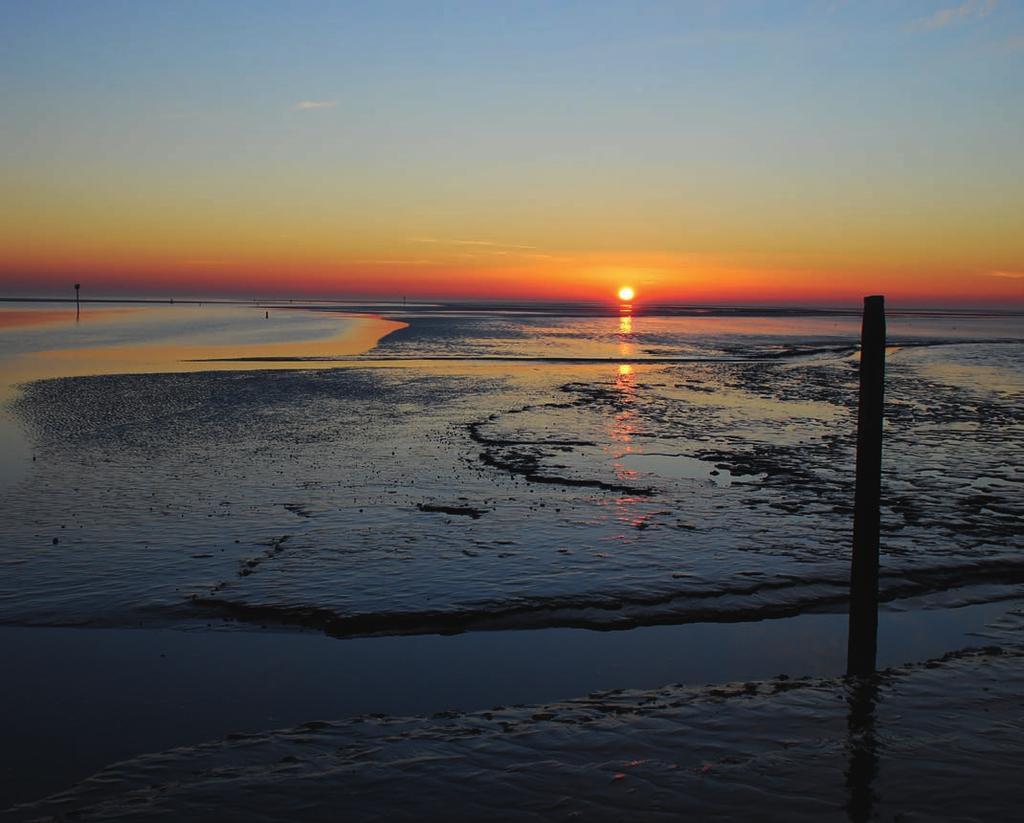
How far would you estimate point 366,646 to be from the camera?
938 cm

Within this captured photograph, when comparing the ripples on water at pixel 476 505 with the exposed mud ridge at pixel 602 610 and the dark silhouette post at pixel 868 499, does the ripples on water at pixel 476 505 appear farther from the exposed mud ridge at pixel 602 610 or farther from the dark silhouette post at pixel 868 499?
the dark silhouette post at pixel 868 499

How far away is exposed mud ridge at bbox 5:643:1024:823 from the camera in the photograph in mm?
6070

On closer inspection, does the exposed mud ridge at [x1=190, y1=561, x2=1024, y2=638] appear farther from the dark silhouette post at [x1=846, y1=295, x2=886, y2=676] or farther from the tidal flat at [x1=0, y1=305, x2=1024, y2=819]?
the dark silhouette post at [x1=846, y1=295, x2=886, y2=676]

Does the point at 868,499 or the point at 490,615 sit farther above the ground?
the point at 868,499

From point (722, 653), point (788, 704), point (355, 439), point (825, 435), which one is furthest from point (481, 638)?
point (825, 435)

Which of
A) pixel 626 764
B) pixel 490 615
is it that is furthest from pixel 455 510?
pixel 626 764

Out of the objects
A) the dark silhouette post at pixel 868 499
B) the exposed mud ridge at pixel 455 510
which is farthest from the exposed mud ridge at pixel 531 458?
the dark silhouette post at pixel 868 499

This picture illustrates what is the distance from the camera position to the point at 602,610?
10.4 m

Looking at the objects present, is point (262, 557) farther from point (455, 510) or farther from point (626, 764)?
point (626, 764)

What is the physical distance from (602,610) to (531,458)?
905cm

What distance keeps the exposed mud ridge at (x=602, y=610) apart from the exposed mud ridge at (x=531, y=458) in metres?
5.28

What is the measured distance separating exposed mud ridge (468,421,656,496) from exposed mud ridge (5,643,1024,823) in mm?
8523

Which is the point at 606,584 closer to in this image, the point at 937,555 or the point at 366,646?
the point at 366,646

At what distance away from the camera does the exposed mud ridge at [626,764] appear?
607cm
